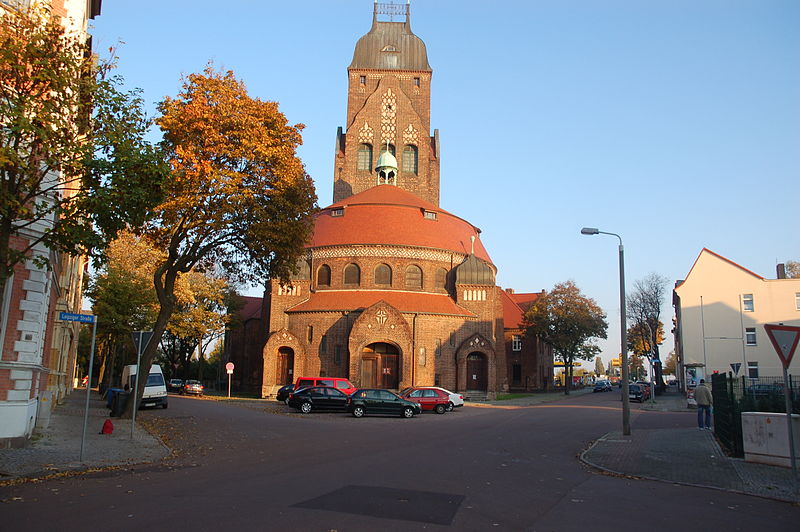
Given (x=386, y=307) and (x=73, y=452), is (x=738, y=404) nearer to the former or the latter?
(x=73, y=452)

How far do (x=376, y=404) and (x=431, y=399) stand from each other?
5245 millimetres

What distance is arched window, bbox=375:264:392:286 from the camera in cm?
4700

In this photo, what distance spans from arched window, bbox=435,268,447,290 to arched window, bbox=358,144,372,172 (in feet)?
55.8

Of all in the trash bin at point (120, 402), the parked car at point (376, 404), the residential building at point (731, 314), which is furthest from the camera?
the residential building at point (731, 314)

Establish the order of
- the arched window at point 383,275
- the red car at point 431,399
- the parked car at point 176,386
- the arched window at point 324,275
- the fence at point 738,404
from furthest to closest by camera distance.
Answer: the parked car at point 176,386 → the arched window at point 324,275 → the arched window at point 383,275 → the red car at point 431,399 → the fence at point 738,404

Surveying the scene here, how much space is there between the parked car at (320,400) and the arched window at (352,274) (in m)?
18.1

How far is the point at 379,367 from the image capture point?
43.3 metres

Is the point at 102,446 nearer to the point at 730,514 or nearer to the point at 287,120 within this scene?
the point at 287,120

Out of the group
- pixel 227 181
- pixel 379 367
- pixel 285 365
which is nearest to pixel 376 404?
pixel 227 181

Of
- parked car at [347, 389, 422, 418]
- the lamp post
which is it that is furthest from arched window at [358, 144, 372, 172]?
the lamp post

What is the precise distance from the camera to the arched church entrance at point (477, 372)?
45156 millimetres

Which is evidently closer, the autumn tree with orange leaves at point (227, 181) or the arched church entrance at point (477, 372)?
the autumn tree with orange leaves at point (227, 181)

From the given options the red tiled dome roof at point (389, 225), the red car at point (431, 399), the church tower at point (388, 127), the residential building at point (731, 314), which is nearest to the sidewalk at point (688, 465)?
the red car at point (431, 399)

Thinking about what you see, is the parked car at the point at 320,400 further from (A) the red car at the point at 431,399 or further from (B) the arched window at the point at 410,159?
(B) the arched window at the point at 410,159
